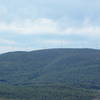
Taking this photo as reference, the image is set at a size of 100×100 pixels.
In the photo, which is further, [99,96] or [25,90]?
[25,90]

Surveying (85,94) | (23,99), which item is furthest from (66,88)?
(23,99)

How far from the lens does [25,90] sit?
178125 millimetres

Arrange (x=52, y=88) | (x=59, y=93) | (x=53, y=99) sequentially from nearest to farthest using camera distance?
(x=53, y=99) → (x=59, y=93) → (x=52, y=88)

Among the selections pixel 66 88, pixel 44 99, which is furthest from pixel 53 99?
pixel 66 88

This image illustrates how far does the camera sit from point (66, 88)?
186m

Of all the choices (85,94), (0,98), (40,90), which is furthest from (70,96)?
(0,98)

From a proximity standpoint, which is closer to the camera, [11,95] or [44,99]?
[44,99]

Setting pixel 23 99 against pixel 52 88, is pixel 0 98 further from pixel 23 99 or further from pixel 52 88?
pixel 52 88

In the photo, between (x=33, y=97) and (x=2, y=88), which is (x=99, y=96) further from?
(x=2, y=88)

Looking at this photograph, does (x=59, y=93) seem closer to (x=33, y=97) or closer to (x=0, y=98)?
(x=33, y=97)

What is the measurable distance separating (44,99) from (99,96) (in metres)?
24.6

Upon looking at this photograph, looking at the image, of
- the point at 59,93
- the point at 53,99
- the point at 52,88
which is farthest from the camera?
the point at 52,88

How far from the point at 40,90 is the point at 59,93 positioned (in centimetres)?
1269

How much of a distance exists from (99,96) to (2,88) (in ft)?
181
